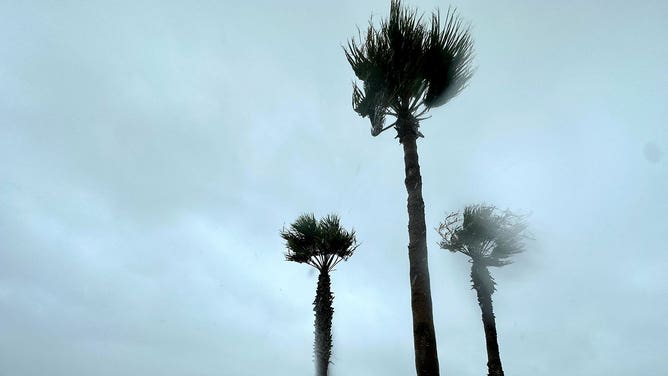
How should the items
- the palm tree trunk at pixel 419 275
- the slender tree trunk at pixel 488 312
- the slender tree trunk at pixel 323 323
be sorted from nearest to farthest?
the palm tree trunk at pixel 419 275 → the slender tree trunk at pixel 488 312 → the slender tree trunk at pixel 323 323

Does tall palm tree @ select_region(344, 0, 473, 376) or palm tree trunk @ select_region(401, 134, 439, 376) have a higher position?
tall palm tree @ select_region(344, 0, 473, 376)

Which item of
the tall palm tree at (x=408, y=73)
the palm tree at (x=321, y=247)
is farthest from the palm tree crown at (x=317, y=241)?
the tall palm tree at (x=408, y=73)

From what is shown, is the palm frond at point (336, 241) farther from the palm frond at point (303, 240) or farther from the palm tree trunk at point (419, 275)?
the palm tree trunk at point (419, 275)

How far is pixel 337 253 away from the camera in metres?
16.7

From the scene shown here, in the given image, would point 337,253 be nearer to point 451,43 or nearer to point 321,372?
point 321,372

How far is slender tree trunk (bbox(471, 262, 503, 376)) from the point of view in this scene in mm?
14286

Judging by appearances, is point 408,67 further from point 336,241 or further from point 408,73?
A: point 336,241

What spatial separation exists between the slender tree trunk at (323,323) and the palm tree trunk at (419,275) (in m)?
9.56

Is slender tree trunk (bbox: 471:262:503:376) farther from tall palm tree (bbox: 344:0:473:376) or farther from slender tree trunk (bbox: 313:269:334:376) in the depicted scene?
tall palm tree (bbox: 344:0:473:376)

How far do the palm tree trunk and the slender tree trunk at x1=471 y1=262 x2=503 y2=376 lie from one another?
986cm

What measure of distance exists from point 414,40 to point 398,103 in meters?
1.28

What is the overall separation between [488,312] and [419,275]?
10.5 metres

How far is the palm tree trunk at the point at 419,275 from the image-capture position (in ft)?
19.9

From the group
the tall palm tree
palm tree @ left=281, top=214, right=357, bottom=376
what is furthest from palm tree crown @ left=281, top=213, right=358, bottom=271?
the tall palm tree
